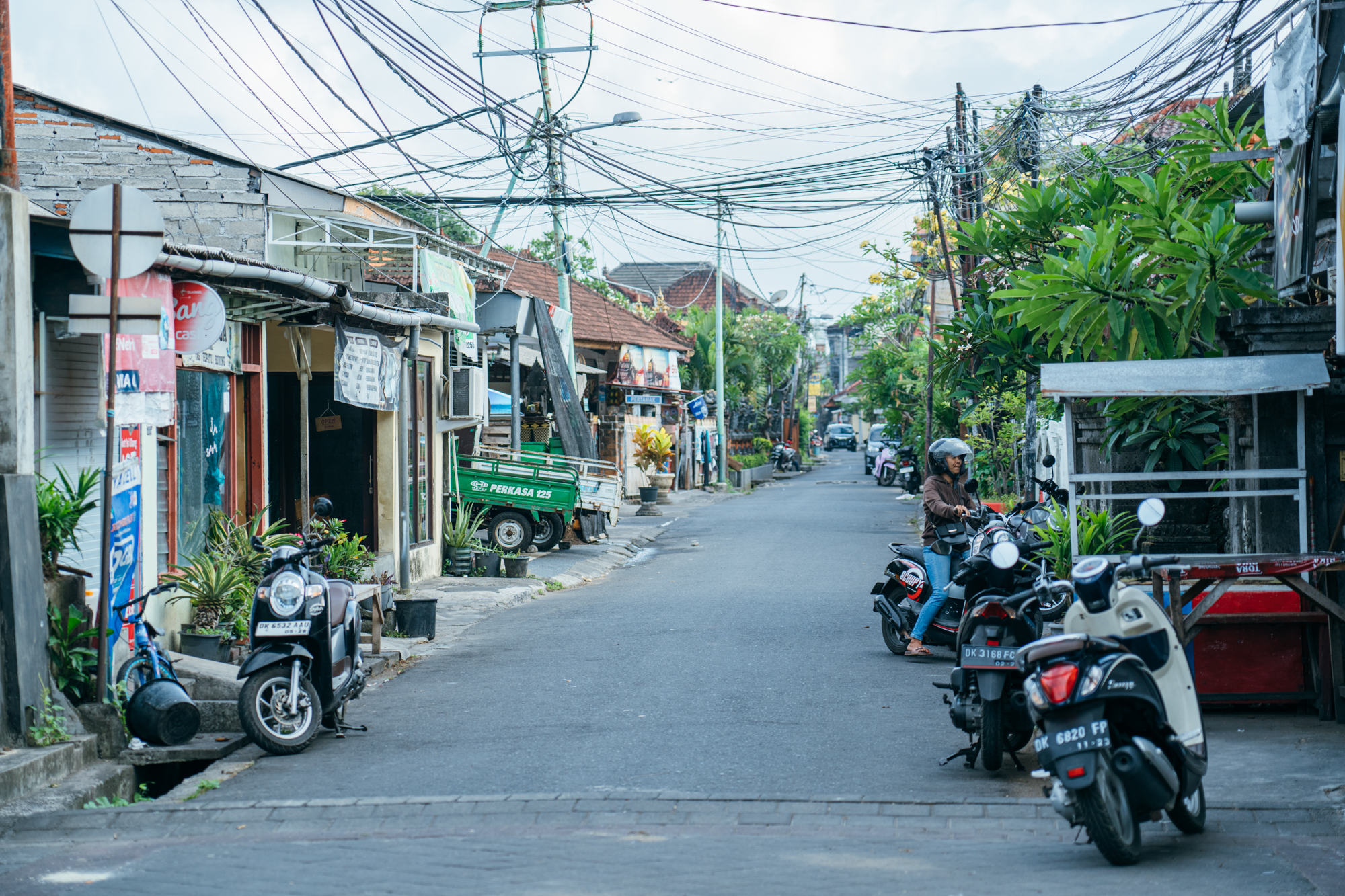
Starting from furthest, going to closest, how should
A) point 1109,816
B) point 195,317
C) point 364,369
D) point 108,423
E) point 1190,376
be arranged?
point 364,369, point 195,317, point 1190,376, point 108,423, point 1109,816

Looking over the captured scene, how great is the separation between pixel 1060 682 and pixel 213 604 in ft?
25.1

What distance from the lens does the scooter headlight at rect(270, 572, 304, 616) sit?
7.78m

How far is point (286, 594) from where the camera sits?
25.7 ft

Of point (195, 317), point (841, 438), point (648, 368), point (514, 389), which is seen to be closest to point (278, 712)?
point (195, 317)

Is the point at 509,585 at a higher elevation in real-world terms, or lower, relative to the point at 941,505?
lower

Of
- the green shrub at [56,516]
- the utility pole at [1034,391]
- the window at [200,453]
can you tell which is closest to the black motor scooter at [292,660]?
the green shrub at [56,516]

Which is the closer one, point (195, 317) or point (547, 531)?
point (195, 317)

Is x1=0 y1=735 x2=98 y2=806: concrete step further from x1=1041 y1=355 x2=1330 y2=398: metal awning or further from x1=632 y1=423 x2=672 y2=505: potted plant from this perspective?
x1=632 y1=423 x2=672 y2=505: potted plant

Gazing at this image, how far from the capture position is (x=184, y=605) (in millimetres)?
10594

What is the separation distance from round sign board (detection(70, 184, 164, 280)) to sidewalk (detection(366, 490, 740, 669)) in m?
4.49

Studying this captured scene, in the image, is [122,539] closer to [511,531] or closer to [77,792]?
[77,792]

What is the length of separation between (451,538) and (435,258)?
4.30m

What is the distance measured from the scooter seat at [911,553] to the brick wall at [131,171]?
7.83 meters

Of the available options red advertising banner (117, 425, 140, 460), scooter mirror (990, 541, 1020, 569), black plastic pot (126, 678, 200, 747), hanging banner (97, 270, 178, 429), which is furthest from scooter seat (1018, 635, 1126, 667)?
red advertising banner (117, 425, 140, 460)
